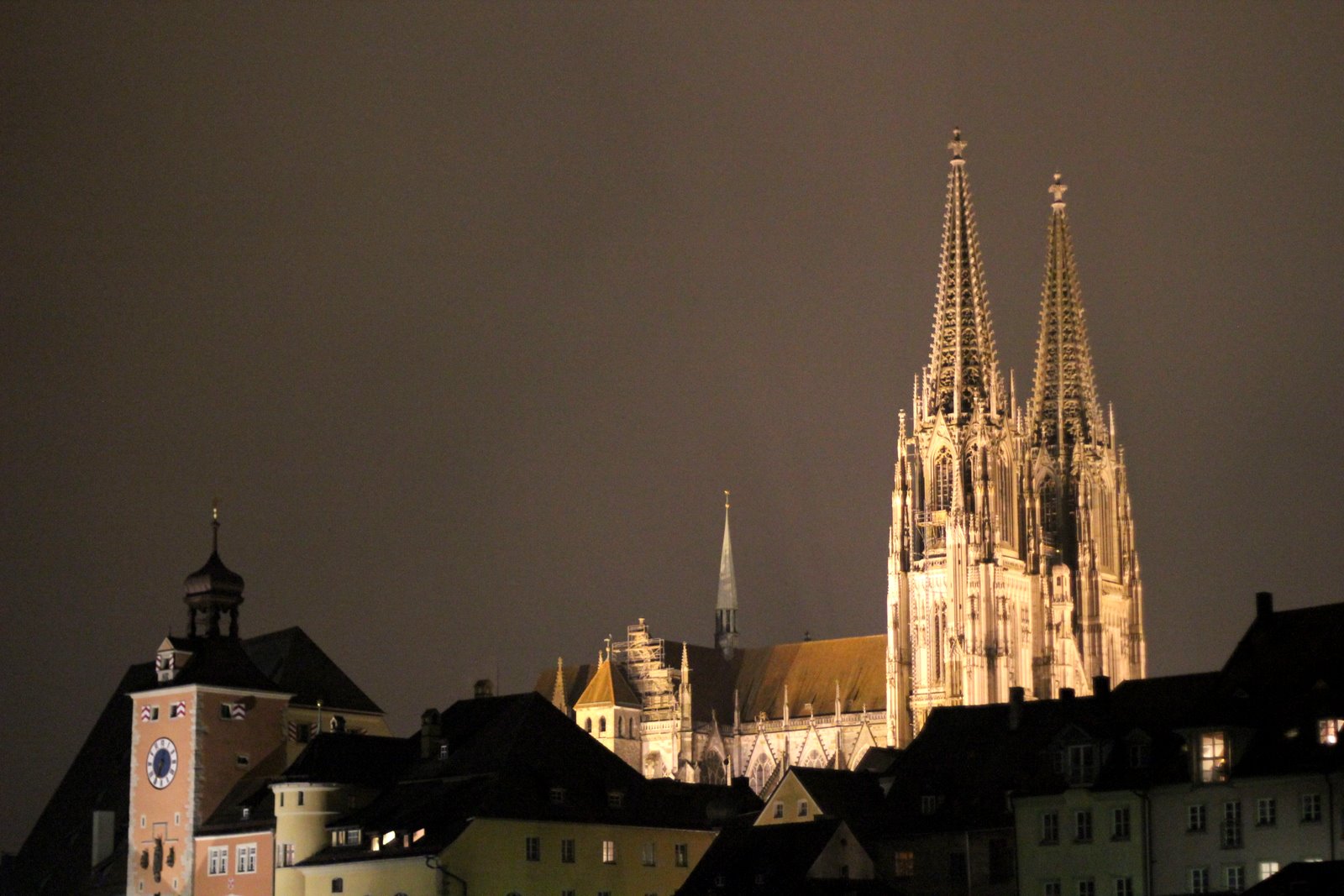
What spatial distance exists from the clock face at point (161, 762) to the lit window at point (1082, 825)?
3802 centimetres

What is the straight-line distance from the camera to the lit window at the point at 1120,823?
253 feet

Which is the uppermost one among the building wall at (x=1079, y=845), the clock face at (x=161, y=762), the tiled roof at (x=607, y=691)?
the tiled roof at (x=607, y=691)

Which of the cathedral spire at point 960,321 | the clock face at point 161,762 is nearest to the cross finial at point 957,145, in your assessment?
the cathedral spire at point 960,321

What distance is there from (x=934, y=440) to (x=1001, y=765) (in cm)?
8527

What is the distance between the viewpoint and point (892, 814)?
85.5 metres

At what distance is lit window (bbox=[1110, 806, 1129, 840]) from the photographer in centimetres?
7719

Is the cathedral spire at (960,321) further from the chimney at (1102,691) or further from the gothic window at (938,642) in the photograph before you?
the chimney at (1102,691)

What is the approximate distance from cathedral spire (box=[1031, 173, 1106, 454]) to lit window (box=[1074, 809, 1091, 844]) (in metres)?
97.7

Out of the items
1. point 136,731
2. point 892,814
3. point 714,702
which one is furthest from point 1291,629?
point 714,702

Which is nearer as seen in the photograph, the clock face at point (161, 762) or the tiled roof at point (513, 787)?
the tiled roof at point (513, 787)

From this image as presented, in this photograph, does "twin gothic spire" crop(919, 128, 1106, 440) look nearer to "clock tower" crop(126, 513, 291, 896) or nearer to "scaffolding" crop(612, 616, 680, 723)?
"scaffolding" crop(612, 616, 680, 723)

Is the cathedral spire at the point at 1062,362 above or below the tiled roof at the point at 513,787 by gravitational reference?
above

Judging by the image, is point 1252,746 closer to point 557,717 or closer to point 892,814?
point 892,814

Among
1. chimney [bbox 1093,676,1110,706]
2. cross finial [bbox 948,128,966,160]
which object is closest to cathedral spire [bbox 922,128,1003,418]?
cross finial [bbox 948,128,966,160]
